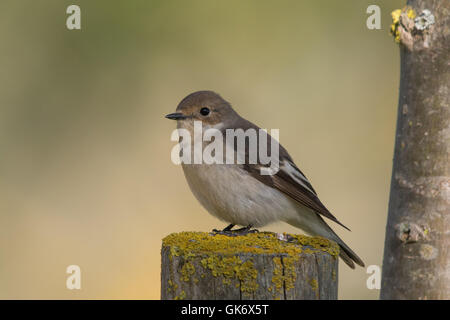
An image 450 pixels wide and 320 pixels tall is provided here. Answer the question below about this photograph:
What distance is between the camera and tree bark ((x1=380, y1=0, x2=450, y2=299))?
9.91 feet

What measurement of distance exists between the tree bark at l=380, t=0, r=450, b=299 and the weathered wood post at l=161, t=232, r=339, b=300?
0.35 metres

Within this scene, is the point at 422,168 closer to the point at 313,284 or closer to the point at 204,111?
the point at 313,284

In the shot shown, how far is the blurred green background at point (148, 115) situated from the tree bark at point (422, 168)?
3.96m

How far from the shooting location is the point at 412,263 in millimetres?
3066

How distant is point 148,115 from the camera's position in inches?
318

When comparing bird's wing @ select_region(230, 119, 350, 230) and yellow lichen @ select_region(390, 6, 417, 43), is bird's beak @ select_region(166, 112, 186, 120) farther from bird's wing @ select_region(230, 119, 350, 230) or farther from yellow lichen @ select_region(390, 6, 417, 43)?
yellow lichen @ select_region(390, 6, 417, 43)

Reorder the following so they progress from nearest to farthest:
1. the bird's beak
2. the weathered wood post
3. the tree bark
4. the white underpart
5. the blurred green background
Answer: the weathered wood post
the tree bark
the white underpart
the bird's beak
the blurred green background

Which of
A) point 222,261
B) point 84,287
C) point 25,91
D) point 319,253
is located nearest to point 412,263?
point 319,253

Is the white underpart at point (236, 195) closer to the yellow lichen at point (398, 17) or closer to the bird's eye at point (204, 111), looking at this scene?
the bird's eye at point (204, 111)

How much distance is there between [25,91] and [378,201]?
4.61m

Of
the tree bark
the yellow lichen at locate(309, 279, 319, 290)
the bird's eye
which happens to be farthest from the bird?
the yellow lichen at locate(309, 279, 319, 290)

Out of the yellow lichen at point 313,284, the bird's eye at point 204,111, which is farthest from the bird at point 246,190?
the yellow lichen at point 313,284

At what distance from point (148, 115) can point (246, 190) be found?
3461mm

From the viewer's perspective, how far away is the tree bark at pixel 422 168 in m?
3.02
